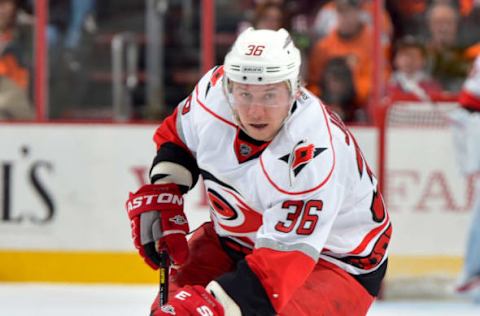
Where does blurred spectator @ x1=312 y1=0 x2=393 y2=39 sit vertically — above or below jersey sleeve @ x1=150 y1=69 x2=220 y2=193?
below

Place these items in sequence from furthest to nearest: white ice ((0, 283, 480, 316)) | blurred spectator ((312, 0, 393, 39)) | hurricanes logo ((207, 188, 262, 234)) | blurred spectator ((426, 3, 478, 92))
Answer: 1. blurred spectator ((426, 3, 478, 92))
2. blurred spectator ((312, 0, 393, 39))
3. white ice ((0, 283, 480, 316))
4. hurricanes logo ((207, 188, 262, 234))

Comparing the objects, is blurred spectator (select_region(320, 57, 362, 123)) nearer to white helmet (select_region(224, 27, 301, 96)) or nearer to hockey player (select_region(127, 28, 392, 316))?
hockey player (select_region(127, 28, 392, 316))

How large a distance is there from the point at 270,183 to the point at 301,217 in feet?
0.42

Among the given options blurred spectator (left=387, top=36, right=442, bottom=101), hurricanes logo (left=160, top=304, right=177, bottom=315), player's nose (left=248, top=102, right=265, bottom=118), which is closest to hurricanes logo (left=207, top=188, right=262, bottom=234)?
player's nose (left=248, top=102, right=265, bottom=118)

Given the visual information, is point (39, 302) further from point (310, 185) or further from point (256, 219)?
point (310, 185)

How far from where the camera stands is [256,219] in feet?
10.0

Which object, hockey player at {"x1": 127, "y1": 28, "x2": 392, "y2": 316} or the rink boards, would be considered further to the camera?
the rink boards

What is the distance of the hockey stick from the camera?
3.06 m

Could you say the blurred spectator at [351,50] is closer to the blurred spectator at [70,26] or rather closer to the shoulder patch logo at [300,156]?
the blurred spectator at [70,26]

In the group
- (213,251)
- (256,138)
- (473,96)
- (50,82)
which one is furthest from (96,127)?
(256,138)

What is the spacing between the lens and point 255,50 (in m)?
2.82

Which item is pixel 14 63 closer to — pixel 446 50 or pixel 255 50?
pixel 446 50

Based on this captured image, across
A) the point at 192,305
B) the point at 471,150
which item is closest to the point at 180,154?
the point at 192,305

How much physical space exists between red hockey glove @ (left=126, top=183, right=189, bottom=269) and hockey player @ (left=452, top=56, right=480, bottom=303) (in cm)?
285
